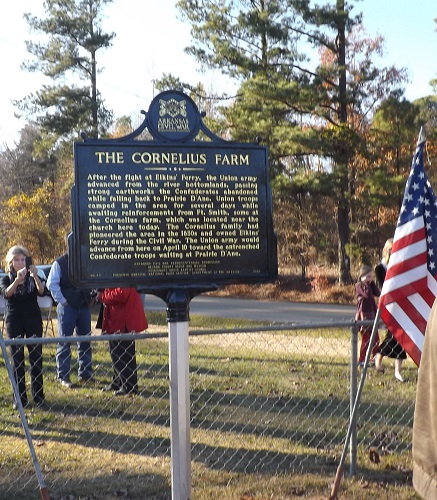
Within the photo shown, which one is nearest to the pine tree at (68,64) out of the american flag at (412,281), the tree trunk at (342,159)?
the tree trunk at (342,159)

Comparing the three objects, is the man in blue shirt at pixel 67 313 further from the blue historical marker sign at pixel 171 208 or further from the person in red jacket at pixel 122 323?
the blue historical marker sign at pixel 171 208

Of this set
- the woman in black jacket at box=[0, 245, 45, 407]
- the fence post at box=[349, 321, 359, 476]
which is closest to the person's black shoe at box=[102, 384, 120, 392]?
the woman in black jacket at box=[0, 245, 45, 407]

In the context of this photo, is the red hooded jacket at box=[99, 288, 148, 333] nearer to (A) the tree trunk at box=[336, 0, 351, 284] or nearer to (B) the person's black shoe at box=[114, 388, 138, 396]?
(B) the person's black shoe at box=[114, 388, 138, 396]

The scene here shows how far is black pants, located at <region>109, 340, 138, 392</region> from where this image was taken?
27.3 feet

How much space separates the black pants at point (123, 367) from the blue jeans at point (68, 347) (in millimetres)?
571

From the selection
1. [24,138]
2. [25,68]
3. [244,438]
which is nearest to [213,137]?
[244,438]

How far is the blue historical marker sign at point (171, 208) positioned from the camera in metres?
4.53

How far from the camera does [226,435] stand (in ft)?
22.0

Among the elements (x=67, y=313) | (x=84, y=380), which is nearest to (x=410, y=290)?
(x=67, y=313)

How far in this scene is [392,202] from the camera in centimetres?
2505

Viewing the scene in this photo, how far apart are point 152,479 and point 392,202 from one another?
2084 centimetres

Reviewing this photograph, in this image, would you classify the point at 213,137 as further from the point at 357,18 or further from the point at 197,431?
the point at 357,18

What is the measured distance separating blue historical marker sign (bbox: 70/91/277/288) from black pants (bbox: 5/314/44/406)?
3.71 meters

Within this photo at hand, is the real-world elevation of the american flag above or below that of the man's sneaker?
above
